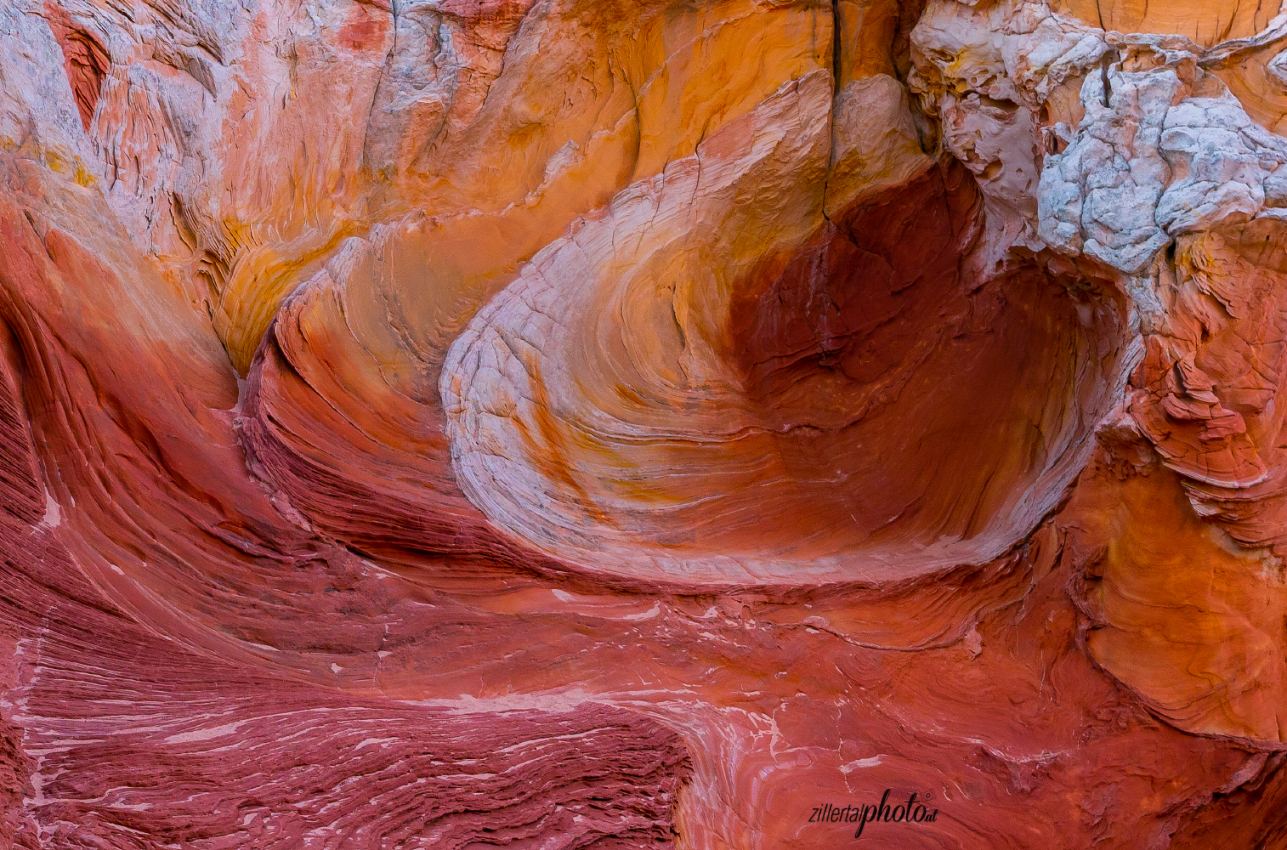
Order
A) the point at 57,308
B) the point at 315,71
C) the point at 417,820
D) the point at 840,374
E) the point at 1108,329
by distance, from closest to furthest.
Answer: the point at 417,820, the point at 57,308, the point at 1108,329, the point at 315,71, the point at 840,374

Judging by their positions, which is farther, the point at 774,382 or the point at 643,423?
the point at 774,382

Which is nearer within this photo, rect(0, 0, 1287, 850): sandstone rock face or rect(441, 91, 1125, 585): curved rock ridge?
rect(0, 0, 1287, 850): sandstone rock face

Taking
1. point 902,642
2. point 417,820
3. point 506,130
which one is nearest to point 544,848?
point 417,820

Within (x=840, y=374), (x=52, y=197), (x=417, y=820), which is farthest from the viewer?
(x=840, y=374)

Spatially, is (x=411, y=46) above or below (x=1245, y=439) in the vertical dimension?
above

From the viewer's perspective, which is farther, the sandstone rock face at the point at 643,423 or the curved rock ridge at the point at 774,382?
the curved rock ridge at the point at 774,382

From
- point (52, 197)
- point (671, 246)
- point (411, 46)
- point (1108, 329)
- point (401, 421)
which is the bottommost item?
point (1108, 329)

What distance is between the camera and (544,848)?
3072mm

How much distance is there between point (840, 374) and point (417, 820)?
9.80 ft

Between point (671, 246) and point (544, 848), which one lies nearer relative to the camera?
point (544, 848)

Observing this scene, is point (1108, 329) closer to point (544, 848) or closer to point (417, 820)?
point (544, 848)

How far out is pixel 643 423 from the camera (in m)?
4.46

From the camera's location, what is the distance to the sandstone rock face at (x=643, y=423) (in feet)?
10.7

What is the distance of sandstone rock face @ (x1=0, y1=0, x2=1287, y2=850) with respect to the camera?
3.25m
